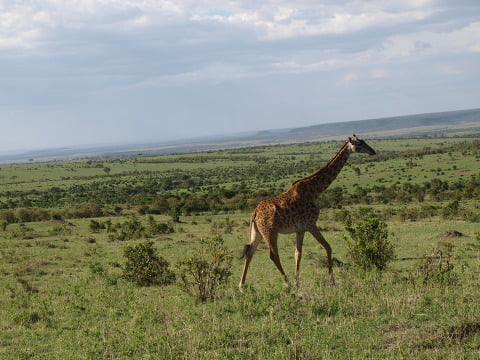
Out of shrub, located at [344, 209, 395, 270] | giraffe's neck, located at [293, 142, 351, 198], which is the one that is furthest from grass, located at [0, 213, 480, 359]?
giraffe's neck, located at [293, 142, 351, 198]

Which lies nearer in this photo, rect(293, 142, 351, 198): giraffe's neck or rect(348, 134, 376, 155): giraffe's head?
rect(293, 142, 351, 198): giraffe's neck

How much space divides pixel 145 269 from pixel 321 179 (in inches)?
263

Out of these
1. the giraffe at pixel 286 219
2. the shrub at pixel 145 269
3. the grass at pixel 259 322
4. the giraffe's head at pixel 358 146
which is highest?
the giraffe's head at pixel 358 146

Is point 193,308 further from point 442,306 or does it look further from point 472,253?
point 472,253

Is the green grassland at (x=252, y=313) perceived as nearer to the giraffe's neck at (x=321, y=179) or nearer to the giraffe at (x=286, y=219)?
the giraffe at (x=286, y=219)

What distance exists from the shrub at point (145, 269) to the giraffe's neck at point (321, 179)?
5.87 metres

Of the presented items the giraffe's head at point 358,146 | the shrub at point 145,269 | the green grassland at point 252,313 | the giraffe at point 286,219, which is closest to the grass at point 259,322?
the green grassland at point 252,313

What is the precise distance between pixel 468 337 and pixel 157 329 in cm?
481

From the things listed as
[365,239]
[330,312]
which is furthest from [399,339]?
[365,239]

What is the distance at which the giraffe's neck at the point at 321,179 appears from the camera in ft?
33.8

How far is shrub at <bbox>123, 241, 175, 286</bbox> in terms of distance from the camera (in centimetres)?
1418

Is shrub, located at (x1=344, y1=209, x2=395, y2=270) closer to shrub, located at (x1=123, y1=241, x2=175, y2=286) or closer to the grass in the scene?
the grass

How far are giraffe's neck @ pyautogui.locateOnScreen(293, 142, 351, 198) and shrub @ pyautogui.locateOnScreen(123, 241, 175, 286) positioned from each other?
19.3 ft

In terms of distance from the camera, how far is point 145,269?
565 inches
